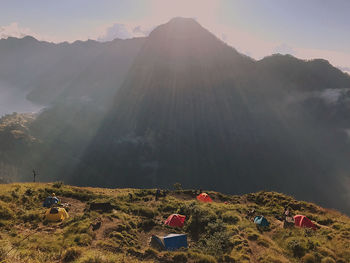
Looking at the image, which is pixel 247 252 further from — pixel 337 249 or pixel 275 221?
pixel 275 221

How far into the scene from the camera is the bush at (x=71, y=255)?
496 inches

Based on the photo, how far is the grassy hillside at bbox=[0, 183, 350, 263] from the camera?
14.0 metres

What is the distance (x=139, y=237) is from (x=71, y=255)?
8.46m

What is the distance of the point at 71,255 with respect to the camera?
12844mm

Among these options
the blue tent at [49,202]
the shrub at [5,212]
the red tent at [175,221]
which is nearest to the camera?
the shrub at [5,212]

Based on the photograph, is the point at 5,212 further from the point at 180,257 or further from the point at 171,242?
the point at 180,257

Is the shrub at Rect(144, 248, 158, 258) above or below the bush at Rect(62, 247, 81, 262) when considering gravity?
below

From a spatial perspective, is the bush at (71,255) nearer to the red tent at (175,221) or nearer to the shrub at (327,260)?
the red tent at (175,221)

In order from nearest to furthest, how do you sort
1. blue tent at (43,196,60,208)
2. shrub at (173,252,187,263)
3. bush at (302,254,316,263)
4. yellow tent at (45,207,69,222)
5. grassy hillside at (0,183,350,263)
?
grassy hillside at (0,183,350,263), shrub at (173,252,187,263), bush at (302,254,316,263), yellow tent at (45,207,69,222), blue tent at (43,196,60,208)

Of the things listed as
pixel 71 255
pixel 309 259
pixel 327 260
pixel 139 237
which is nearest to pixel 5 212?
pixel 71 255

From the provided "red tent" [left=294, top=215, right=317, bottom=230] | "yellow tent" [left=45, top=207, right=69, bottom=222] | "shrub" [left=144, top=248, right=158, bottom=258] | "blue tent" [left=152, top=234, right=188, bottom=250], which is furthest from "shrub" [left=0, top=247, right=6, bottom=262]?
"red tent" [left=294, top=215, right=317, bottom=230]

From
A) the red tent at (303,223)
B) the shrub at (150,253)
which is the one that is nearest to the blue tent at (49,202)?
the shrub at (150,253)

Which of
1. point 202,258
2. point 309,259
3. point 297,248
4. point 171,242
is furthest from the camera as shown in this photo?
point 171,242

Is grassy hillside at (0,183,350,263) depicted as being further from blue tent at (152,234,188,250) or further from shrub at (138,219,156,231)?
blue tent at (152,234,188,250)
